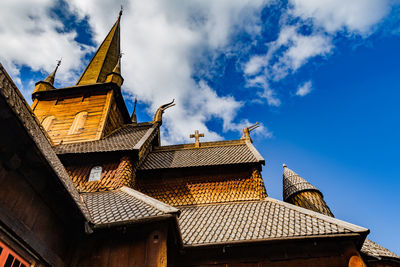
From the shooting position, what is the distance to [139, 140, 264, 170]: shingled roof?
11.8m

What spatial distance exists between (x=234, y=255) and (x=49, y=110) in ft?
44.6

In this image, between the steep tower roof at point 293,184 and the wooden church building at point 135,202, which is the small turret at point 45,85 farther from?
the steep tower roof at point 293,184

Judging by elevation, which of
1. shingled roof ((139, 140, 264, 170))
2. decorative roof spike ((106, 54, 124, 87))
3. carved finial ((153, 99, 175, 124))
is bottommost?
shingled roof ((139, 140, 264, 170))

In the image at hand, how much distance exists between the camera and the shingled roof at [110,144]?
11.2 m

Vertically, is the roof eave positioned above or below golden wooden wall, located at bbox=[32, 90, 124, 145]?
below

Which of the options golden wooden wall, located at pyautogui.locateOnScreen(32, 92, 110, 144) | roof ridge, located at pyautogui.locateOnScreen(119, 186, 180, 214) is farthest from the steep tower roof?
golden wooden wall, located at pyautogui.locateOnScreen(32, 92, 110, 144)

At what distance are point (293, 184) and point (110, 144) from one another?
8.99m

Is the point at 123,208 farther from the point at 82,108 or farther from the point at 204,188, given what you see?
the point at 82,108

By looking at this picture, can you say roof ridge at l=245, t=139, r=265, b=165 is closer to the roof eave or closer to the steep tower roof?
the steep tower roof

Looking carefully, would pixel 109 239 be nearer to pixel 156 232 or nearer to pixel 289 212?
pixel 156 232

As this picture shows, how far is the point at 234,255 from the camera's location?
7223 mm

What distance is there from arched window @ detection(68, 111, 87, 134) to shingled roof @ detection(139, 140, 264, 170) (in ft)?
13.1

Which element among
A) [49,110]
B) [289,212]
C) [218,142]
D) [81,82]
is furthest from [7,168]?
[81,82]

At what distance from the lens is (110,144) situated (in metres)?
12.1
